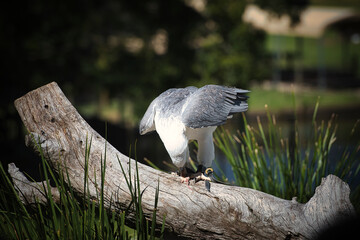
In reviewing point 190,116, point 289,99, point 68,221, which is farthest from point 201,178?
point 289,99

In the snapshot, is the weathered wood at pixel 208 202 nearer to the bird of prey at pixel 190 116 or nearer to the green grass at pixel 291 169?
the bird of prey at pixel 190 116

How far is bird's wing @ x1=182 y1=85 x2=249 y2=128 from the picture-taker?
4.98 feet

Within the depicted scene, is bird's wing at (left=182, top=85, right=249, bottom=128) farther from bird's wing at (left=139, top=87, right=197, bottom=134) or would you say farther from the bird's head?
the bird's head

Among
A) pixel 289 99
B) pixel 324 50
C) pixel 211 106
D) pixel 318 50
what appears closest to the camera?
pixel 211 106

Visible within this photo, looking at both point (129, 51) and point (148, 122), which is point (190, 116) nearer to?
point (148, 122)

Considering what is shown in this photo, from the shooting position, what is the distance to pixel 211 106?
156 centimetres

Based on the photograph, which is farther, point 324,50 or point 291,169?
point 324,50

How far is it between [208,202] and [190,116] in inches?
12.9

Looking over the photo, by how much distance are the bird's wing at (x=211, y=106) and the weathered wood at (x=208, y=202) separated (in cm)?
27

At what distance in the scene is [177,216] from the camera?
5.21 ft

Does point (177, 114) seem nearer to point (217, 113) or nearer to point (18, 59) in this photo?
point (217, 113)

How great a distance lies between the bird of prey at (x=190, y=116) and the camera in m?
1.53

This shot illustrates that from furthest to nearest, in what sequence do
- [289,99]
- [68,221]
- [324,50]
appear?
1. [324,50]
2. [289,99]
3. [68,221]

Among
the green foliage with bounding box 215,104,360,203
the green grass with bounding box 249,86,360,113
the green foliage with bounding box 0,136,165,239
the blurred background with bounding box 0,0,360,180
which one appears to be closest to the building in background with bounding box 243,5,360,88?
the green grass with bounding box 249,86,360,113
